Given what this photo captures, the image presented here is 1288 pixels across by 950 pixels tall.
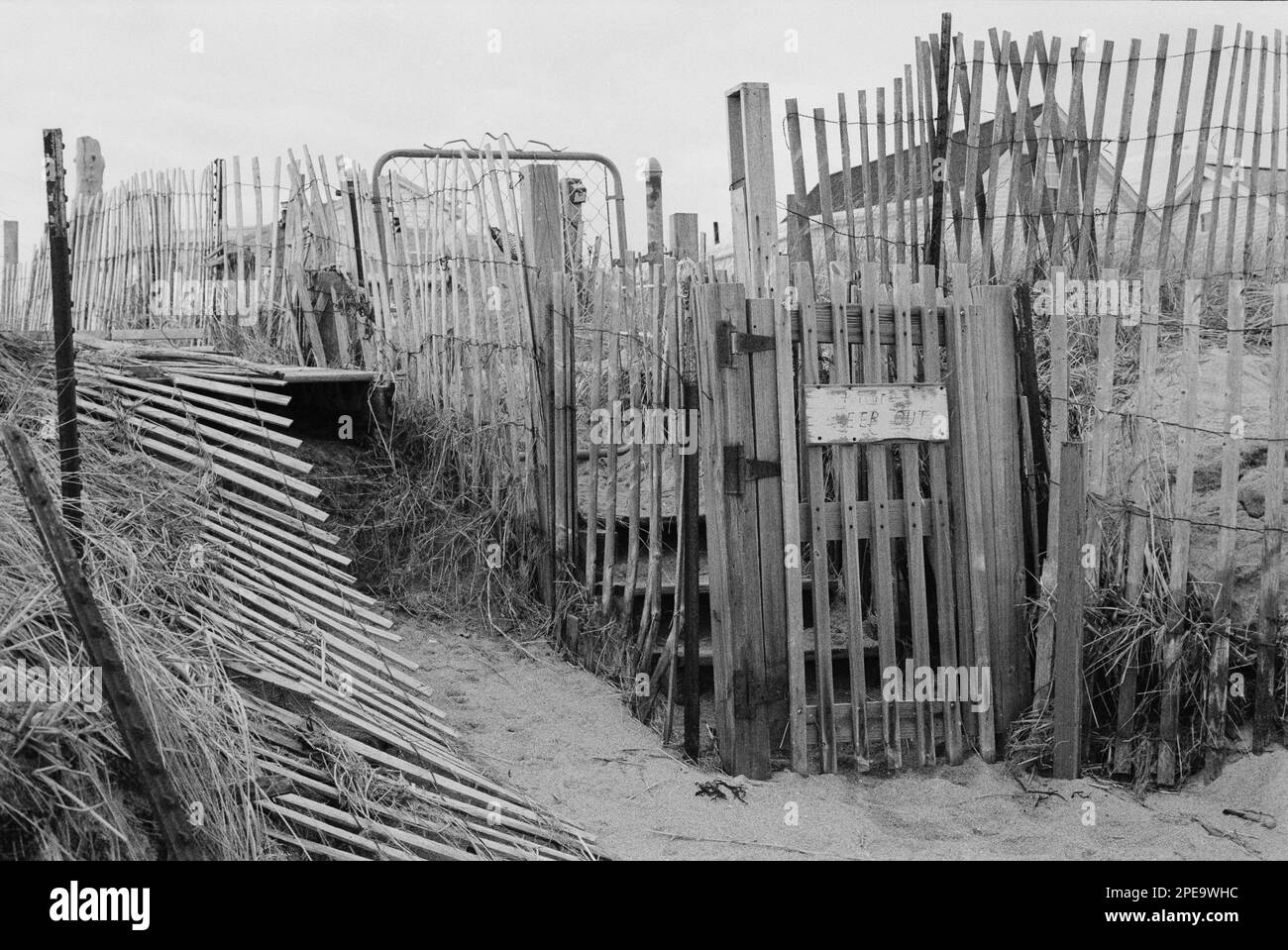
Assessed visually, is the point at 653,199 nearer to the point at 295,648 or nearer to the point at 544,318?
the point at 544,318

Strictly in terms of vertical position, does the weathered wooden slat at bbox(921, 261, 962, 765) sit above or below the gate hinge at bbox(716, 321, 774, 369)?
below

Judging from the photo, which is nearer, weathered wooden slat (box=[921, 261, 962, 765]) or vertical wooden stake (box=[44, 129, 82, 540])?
vertical wooden stake (box=[44, 129, 82, 540])

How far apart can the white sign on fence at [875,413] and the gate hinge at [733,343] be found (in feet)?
0.93

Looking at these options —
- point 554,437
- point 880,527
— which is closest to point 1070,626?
point 880,527

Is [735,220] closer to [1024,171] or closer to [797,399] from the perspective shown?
[797,399]

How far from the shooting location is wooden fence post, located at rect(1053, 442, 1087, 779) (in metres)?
4.91

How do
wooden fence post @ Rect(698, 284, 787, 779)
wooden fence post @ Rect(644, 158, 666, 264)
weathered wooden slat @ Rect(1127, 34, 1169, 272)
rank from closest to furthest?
wooden fence post @ Rect(698, 284, 787, 779) < weathered wooden slat @ Rect(1127, 34, 1169, 272) < wooden fence post @ Rect(644, 158, 666, 264)

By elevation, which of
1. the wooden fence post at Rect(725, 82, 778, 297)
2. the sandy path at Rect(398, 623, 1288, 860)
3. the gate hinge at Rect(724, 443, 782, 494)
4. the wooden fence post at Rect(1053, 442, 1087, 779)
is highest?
the wooden fence post at Rect(725, 82, 778, 297)

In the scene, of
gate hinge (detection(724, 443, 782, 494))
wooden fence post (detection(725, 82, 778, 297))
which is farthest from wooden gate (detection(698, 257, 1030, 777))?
wooden fence post (detection(725, 82, 778, 297))

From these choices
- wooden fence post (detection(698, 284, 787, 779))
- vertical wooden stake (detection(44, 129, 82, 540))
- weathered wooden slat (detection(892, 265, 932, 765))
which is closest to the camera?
vertical wooden stake (detection(44, 129, 82, 540))

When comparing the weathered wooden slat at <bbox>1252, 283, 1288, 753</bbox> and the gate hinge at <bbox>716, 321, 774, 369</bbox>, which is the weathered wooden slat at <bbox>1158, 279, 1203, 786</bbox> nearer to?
the weathered wooden slat at <bbox>1252, 283, 1288, 753</bbox>

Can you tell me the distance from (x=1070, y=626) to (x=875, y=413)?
124 cm
